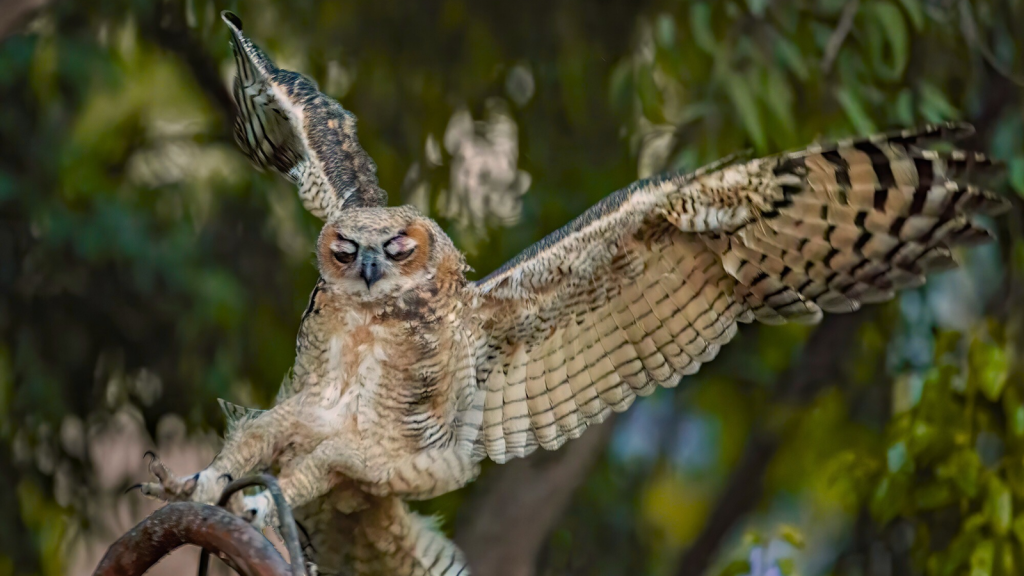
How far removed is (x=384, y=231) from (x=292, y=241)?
1225mm

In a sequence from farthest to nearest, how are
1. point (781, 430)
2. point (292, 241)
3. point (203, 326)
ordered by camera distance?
point (781, 430) → point (292, 241) → point (203, 326)

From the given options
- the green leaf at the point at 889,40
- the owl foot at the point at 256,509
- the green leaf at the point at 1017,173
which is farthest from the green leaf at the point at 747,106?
the owl foot at the point at 256,509

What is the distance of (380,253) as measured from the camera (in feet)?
4.24

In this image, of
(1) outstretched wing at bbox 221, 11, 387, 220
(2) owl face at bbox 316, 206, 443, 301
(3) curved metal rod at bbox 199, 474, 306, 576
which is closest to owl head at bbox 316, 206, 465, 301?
(2) owl face at bbox 316, 206, 443, 301

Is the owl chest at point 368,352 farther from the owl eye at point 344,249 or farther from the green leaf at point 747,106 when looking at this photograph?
the green leaf at point 747,106

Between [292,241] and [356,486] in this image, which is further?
[292,241]

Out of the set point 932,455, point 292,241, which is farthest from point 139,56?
point 932,455

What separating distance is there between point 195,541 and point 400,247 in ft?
1.74

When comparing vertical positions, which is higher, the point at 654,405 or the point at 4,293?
the point at 4,293

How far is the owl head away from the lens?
129 cm

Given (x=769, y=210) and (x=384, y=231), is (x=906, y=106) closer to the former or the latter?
(x=769, y=210)

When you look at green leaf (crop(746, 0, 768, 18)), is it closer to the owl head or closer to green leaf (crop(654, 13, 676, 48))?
green leaf (crop(654, 13, 676, 48))

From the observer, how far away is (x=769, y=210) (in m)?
1.34

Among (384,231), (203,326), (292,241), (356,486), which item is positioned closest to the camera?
(384,231)
